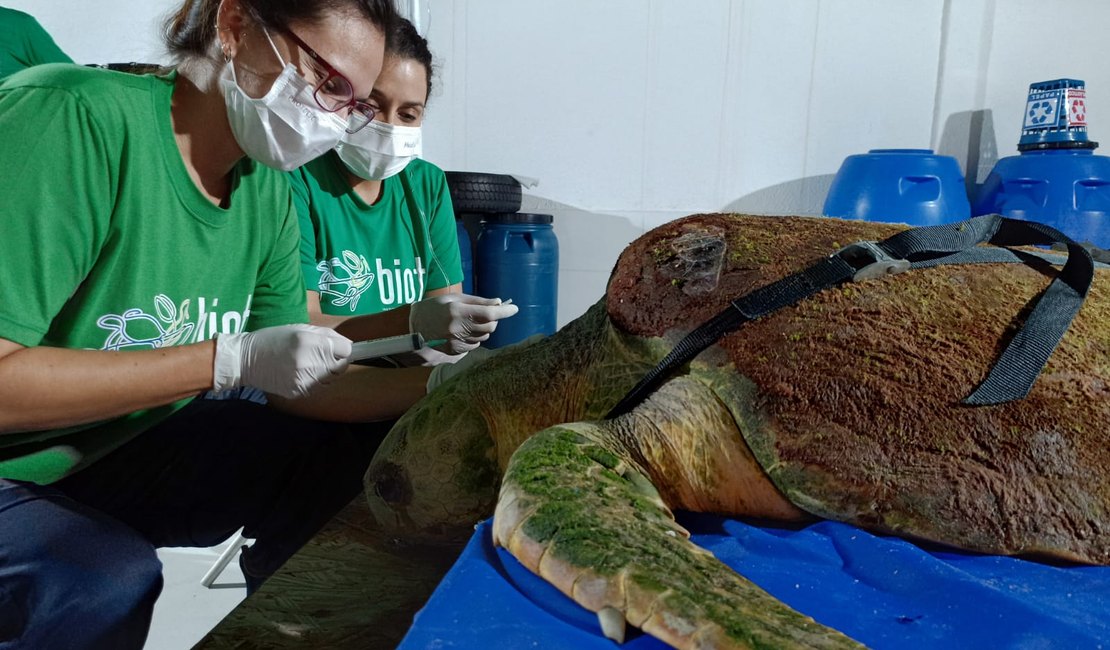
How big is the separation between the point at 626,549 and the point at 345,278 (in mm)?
1696

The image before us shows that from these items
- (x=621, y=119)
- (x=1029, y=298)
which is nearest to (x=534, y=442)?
(x=1029, y=298)

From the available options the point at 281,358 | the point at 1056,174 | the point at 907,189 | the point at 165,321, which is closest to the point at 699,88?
the point at 907,189

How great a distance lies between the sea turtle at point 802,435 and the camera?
62 centimetres

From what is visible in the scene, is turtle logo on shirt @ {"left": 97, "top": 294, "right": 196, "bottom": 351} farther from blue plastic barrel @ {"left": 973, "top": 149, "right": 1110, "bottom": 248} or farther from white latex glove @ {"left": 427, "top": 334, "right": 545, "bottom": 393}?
blue plastic barrel @ {"left": 973, "top": 149, "right": 1110, "bottom": 248}

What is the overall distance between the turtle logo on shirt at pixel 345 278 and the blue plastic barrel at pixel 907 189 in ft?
6.81

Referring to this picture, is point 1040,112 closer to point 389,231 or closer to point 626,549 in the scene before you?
point 389,231

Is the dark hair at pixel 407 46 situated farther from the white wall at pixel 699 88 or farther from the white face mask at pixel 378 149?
the white wall at pixel 699 88

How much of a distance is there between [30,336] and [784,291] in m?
1.13

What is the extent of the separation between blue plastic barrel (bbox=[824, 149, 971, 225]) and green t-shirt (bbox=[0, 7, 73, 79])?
3.03m

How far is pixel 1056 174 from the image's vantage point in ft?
8.91

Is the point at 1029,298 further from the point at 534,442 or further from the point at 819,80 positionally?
the point at 819,80

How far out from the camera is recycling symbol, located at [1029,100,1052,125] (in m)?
2.90

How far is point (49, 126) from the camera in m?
1.05

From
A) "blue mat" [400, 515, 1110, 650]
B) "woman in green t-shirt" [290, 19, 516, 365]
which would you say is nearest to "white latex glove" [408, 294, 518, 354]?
"woman in green t-shirt" [290, 19, 516, 365]
